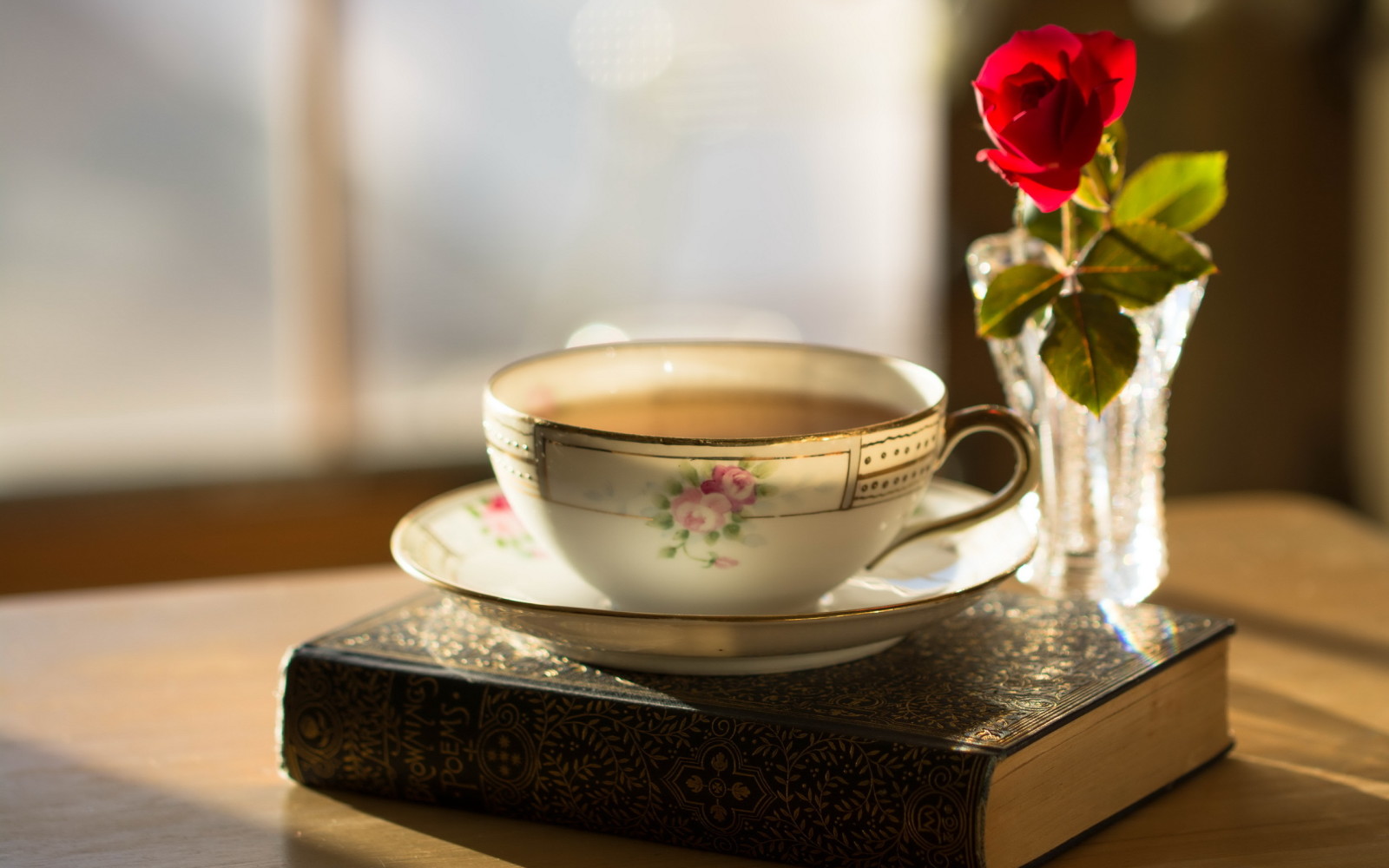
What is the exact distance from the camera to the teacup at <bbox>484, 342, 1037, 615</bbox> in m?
0.54

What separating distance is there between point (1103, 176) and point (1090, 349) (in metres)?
0.09

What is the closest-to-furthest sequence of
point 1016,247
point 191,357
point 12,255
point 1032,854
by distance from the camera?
point 1032,854 → point 1016,247 → point 12,255 → point 191,357

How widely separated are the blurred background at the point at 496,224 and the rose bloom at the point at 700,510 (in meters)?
1.56

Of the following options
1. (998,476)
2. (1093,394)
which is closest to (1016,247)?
(1093,394)

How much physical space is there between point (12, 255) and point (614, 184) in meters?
0.82

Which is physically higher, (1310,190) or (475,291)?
(1310,190)

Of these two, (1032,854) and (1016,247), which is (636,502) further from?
(1016,247)

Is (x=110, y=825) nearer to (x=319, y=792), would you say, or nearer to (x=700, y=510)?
(x=319, y=792)

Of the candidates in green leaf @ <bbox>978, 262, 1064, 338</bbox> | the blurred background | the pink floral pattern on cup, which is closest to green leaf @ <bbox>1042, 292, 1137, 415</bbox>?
green leaf @ <bbox>978, 262, 1064, 338</bbox>

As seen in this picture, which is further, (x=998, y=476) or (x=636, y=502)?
(x=998, y=476)

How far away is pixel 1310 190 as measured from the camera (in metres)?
2.09

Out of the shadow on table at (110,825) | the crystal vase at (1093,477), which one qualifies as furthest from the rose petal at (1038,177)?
the shadow on table at (110,825)

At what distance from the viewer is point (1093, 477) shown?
0.73 metres

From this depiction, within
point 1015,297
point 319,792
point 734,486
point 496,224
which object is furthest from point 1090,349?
point 496,224
